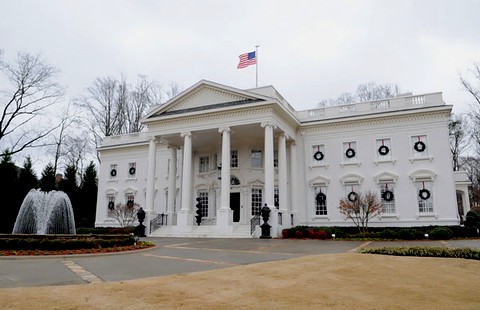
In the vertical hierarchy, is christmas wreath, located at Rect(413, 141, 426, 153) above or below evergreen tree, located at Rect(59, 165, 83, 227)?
above

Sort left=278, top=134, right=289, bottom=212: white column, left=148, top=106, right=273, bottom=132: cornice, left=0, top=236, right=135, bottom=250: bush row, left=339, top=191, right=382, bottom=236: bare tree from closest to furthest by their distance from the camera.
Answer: left=0, top=236, right=135, bottom=250: bush row
left=339, top=191, right=382, bottom=236: bare tree
left=148, top=106, right=273, bottom=132: cornice
left=278, top=134, right=289, bottom=212: white column

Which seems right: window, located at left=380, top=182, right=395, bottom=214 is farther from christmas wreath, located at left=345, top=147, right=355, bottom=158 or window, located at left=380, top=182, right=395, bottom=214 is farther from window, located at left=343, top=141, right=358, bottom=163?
christmas wreath, located at left=345, top=147, right=355, bottom=158

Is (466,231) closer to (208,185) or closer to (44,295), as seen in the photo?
(208,185)

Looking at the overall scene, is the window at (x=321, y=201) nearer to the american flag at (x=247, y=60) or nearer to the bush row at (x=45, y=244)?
the american flag at (x=247, y=60)

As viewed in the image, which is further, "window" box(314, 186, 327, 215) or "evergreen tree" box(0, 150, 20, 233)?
"evergreen tree" box(0, 150, 20, 233)

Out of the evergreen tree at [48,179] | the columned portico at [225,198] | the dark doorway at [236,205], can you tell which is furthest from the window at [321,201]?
the evergreen tree at [48,179]

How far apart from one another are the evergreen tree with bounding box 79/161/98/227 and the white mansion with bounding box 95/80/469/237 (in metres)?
11.7

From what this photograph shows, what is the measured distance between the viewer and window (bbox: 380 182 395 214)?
22781 millimetres

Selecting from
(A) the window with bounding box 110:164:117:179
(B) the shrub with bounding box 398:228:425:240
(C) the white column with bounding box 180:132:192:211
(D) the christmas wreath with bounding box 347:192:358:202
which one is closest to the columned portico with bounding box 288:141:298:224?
(D) the christmas wreath with bounding box 347:192:358:202

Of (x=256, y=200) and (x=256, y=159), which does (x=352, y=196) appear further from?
(x=256, y=159)

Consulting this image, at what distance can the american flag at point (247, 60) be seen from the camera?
2353 cm

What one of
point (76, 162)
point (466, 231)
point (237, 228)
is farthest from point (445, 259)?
point (76, 162)

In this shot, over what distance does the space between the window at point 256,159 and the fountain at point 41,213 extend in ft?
42.2

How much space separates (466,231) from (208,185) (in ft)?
54.1
